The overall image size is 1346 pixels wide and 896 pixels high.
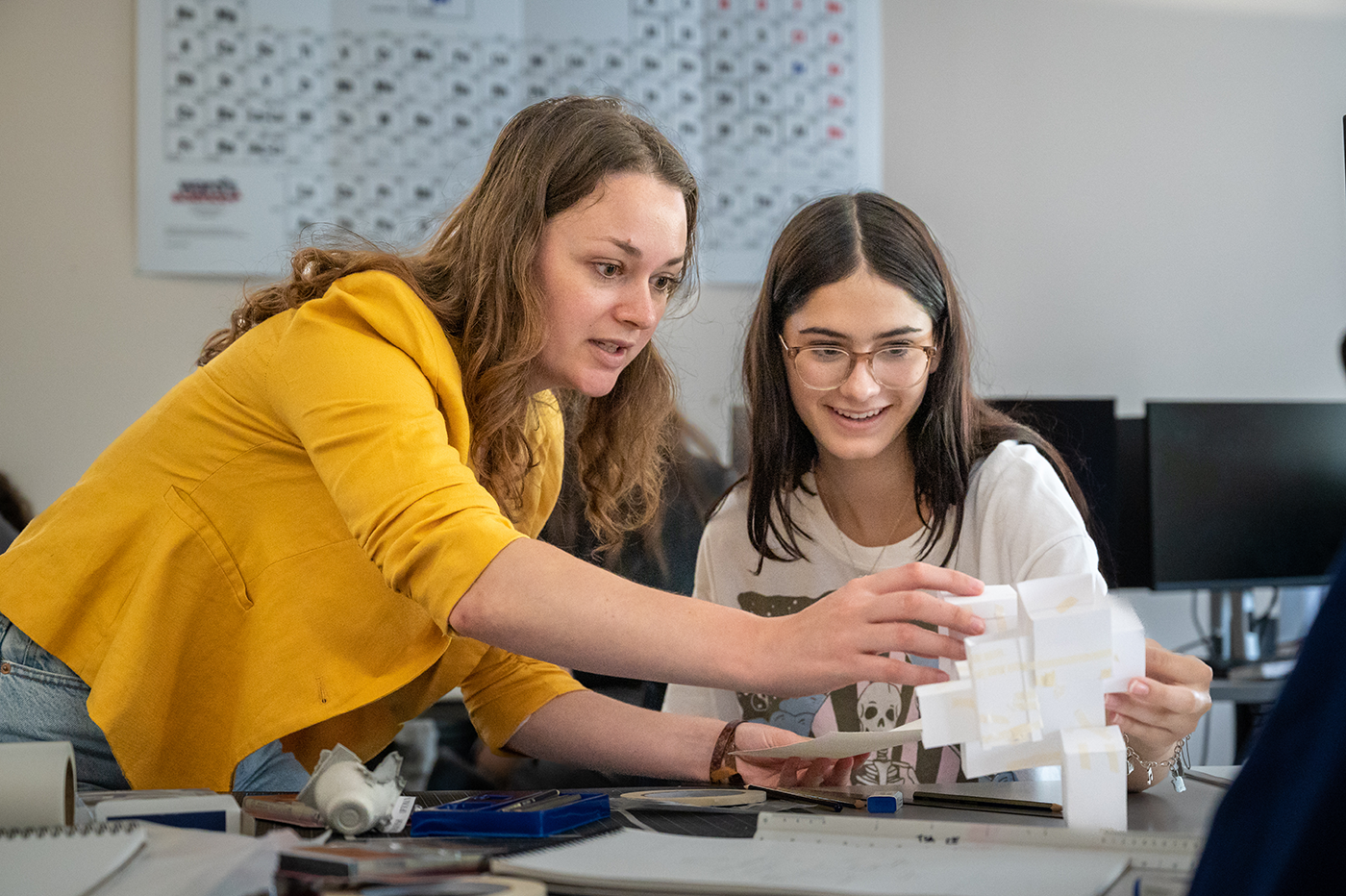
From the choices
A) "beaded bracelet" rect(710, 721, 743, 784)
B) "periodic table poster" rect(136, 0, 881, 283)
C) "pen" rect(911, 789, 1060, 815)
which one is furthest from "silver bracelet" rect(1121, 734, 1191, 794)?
"periodic table poster" rect(136, 0, 881, 283)

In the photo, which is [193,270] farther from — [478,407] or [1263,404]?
[1263,404]

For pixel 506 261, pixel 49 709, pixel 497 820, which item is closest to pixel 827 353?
pixel 506 261

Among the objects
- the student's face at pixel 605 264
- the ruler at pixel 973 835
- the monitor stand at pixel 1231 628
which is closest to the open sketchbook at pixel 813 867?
the ruler at pixel 973 835

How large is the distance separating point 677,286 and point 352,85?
159 centimetres

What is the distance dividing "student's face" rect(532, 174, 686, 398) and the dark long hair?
319 mm

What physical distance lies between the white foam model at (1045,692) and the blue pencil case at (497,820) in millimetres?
273

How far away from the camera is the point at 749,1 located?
2678mm

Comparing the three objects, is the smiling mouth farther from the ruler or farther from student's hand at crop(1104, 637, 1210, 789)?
the ruler

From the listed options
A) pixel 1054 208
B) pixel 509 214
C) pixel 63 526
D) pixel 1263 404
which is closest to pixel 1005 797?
pixel 509 214

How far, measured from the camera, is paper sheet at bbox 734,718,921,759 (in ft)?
2.79

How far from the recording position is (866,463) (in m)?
1.53

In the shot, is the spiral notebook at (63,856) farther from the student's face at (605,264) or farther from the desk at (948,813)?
the student's face at (605,264)

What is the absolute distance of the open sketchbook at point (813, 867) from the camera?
65cm

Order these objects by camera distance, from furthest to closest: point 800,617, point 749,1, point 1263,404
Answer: point 749,1
point 1263,404
point 800,617
